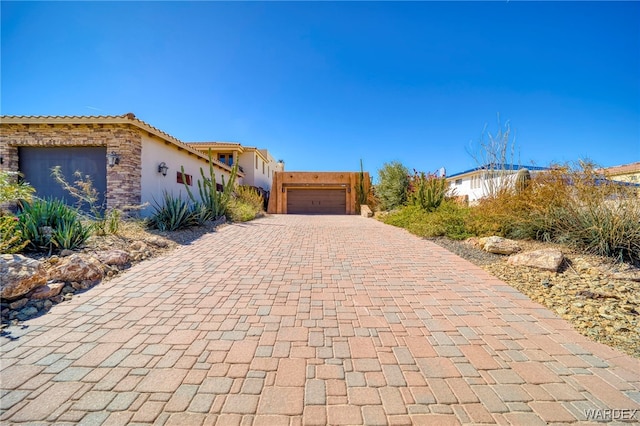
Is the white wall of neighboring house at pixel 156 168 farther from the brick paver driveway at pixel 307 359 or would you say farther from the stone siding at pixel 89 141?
the brick paver driveway at pixel 307 359

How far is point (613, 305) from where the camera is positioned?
3400 mm

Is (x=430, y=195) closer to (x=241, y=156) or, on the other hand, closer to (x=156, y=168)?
(x=156, y=168)

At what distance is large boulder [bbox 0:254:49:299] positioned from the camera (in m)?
3.18

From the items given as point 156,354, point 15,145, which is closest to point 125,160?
point 15,145

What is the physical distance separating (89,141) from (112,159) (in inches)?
45.7

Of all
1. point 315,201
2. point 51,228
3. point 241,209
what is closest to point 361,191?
point 315,201

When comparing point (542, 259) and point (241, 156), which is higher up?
point (241, 156)

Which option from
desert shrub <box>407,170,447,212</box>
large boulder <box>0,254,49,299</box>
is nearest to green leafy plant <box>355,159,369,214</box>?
desert shrub <box>407,170,447,212</box>

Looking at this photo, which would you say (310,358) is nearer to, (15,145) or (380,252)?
(380,252)

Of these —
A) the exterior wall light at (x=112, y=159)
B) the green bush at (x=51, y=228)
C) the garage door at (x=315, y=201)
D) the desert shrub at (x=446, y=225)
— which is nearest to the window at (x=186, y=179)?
the exterior wall light at (x=112, y=159)

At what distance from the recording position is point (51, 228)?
502cm

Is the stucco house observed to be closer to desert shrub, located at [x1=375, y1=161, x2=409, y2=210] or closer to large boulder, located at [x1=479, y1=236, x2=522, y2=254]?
desert shrub, located at [x1=375, y1=161, x2=409, y2=210]

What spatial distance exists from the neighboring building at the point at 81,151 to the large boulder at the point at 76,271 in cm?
537

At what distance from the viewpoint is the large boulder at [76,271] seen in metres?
3.86
